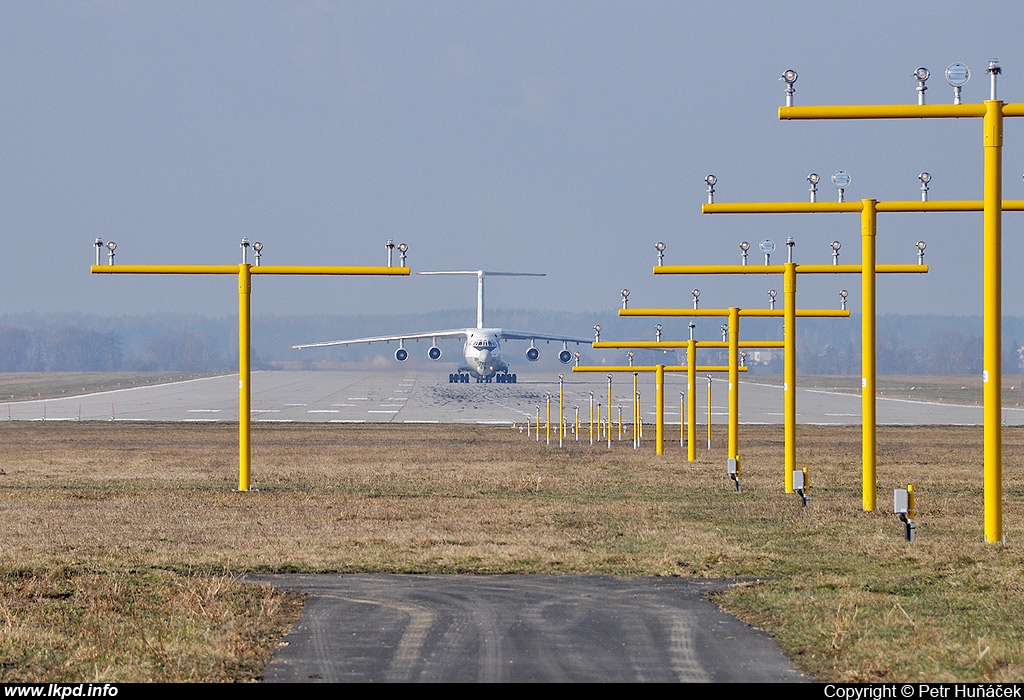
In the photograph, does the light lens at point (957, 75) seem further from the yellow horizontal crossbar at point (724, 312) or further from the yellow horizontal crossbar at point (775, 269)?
the yellow horizontal crossbar at point (724, 312)

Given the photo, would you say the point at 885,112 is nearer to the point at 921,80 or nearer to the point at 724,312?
the point at 921,80

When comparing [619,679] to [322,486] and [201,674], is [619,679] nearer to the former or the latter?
[201,674]

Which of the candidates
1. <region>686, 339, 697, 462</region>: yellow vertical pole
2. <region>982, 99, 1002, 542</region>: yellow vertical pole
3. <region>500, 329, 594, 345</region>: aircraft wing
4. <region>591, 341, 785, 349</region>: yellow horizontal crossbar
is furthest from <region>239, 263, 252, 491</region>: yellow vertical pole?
<region>500, 329, 594, 345</region>: aircraft wing

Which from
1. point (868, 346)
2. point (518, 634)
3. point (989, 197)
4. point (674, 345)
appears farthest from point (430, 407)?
point (518, 634)

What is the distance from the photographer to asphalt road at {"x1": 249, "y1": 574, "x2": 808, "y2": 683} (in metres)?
10.7

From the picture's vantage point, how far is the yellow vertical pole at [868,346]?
2280cm

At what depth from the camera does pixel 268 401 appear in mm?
84625

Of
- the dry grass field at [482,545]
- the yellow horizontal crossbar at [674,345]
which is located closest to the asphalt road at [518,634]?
the dry grass field at [482,545]

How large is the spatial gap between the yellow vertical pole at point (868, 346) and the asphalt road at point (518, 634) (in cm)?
810

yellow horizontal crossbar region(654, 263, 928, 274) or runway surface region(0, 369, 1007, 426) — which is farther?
runway surface region(0, 369, 1007, 426)

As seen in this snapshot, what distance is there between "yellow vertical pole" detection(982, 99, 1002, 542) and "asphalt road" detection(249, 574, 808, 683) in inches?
174

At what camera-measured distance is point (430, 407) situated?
247 ft

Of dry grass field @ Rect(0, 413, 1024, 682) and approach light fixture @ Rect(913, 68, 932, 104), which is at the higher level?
approach light fixture @ Rect(913, 68, 932, 104)

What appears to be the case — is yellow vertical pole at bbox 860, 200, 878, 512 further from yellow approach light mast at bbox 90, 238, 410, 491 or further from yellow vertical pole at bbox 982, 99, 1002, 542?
yellow approach light mast at bbox 90, 238, 410, 491
